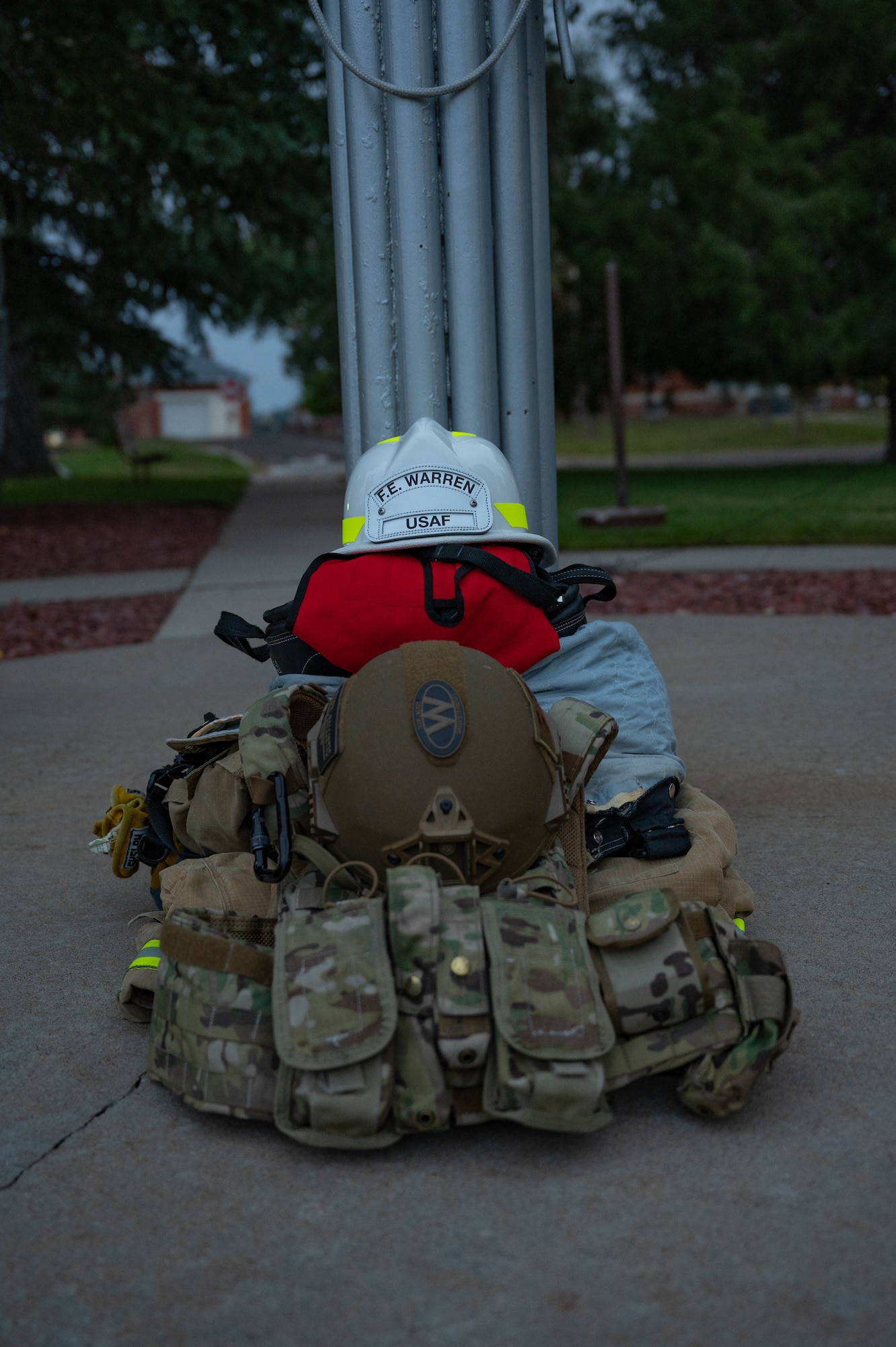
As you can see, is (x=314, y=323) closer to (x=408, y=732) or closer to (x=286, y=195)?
(x=286, y=195)

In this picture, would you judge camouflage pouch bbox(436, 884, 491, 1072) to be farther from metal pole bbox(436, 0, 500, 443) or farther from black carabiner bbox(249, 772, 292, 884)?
metal pole bbox(436, 0, 500, 443)

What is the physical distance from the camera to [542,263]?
Result: 13.7 feet

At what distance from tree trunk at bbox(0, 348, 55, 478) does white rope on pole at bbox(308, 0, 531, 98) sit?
26175 millimetres

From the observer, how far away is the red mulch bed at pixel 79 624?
816cm

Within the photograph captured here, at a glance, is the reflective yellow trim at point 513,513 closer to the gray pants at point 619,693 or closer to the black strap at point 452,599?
the black strap at point 452,599

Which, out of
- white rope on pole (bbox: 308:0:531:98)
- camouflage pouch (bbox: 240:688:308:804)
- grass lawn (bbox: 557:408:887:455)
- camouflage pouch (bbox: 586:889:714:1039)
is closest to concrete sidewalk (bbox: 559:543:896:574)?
white rope on pole (bbox: 308:0:531:98)

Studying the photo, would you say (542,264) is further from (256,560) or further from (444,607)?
(256,560)

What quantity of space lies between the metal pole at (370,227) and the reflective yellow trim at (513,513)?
2.41 ft

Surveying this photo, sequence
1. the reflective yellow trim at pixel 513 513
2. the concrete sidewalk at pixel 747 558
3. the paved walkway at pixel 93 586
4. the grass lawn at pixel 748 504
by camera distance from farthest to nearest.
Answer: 1. the grass lawn at pixel 748 504
2. the paved walkway at pixel 93 586
3. the concrete sidewalk at pixel 747 558
4. the reflective yellow trim at pixel 513 513

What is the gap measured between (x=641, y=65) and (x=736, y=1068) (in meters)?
21.9

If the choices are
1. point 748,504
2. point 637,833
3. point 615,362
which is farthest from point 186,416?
point 637,833

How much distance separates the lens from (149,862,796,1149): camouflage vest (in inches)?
91.5

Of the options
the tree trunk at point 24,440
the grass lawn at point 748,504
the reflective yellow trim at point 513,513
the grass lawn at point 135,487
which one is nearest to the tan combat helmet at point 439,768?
the reflective yellow trim at point 513,513

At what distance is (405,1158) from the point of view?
2367 mm
